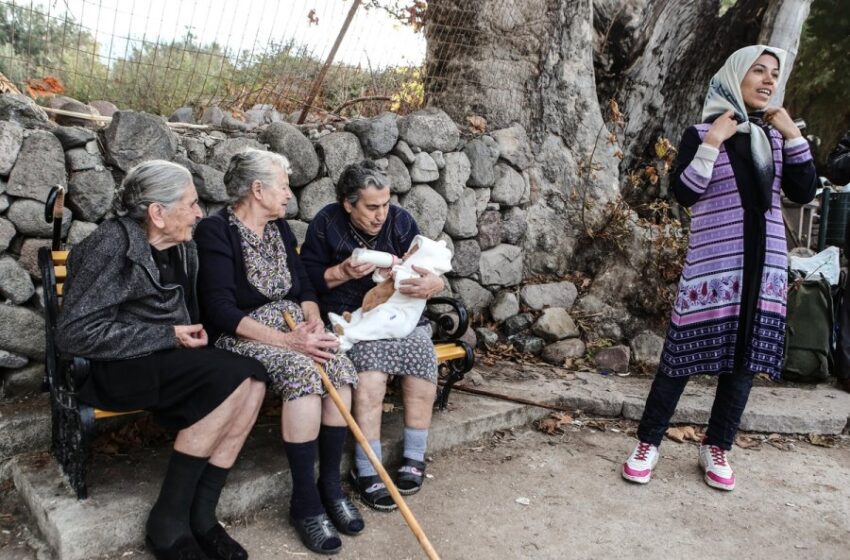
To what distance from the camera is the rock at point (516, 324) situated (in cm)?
507

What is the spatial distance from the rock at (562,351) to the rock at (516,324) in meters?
0.23

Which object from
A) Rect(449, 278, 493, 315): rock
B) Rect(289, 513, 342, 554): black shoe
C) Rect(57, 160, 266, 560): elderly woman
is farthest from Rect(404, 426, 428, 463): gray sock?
Rect(449, 278, 493, 315): rock

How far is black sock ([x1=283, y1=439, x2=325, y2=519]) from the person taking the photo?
2691 mm

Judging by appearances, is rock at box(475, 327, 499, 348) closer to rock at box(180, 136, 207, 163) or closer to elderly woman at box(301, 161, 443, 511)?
elderly woman at box(301, 161, 443, 511)

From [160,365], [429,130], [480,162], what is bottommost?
[160,365]

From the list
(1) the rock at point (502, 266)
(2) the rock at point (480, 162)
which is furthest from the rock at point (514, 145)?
(1) the rock at point (502, 266)

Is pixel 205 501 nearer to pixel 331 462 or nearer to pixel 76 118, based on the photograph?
pixel 331 462

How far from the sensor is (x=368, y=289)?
3459 millimetres

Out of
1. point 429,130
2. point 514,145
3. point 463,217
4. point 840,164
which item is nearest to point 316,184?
point 429,130

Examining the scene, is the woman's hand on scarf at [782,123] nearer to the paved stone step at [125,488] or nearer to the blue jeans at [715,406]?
the blue jeans at [715,406]

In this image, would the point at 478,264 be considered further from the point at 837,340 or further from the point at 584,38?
the point at 837,340

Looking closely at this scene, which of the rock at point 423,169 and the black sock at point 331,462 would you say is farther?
the rock at point 423,169

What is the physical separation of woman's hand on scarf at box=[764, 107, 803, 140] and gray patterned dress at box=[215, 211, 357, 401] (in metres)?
2.16

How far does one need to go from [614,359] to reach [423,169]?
1.85 m
